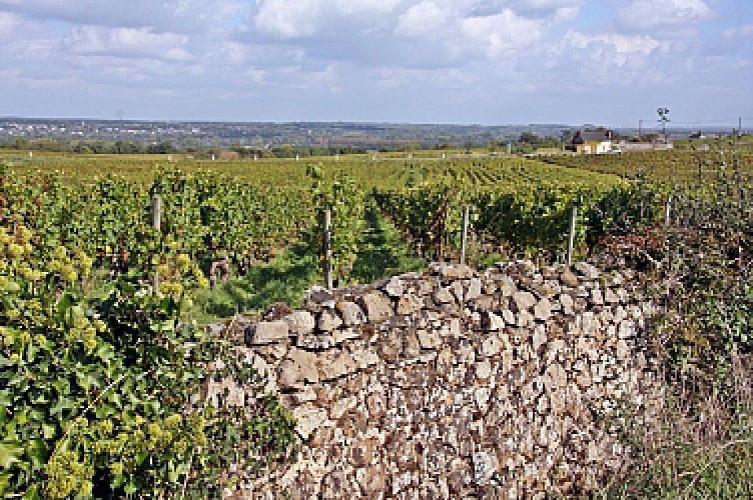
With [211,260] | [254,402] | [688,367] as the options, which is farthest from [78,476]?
[211,260]

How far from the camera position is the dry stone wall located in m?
4.57

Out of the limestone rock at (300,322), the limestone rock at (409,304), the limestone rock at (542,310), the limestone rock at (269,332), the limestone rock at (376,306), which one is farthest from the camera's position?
the limestone rock at (542,310)

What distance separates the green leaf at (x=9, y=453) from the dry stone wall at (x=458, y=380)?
1.35 meters

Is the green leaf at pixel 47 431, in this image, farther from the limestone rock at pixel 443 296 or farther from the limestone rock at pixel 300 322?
the limestone rock at pixel 443 296

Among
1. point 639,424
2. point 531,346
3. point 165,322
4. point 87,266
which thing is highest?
point 87,266

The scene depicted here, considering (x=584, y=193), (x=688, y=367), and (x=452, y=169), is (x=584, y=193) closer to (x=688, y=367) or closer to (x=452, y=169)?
(x=688, y=367)

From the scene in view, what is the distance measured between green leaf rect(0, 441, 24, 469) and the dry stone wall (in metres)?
1.35

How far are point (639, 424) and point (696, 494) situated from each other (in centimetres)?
145

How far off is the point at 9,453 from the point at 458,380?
10.9 ft

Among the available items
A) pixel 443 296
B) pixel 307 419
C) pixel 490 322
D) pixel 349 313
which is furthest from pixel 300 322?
pixel 490 322

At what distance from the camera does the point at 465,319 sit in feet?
17.9

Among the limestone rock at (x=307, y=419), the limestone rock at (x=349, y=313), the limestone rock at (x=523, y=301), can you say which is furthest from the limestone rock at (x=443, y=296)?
the limestone rock at (x=307, y=419)

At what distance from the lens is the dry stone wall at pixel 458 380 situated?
457 cm

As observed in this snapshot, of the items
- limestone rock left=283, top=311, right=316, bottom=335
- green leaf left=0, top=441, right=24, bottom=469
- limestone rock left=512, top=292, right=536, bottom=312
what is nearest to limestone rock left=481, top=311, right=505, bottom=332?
limestone rock left=512, top=292, right=536, bottom=312
